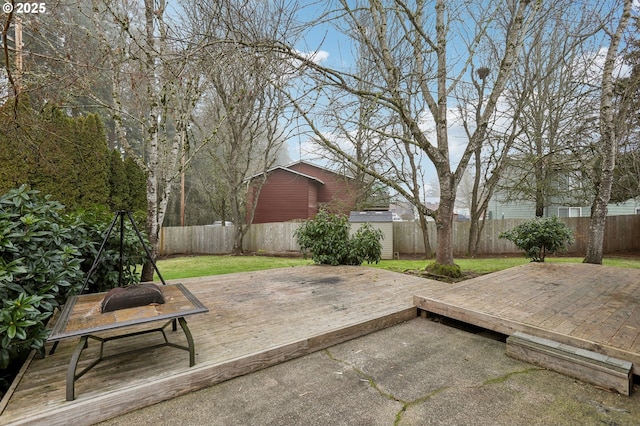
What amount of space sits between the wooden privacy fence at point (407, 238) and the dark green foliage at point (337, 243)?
20.2ft

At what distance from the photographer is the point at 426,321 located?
3492mm

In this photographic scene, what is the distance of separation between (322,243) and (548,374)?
4544 millimetres

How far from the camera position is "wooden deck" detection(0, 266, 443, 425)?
180cm

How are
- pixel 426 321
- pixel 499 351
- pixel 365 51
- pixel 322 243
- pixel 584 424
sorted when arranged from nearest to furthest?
pixel 584 424 → pixel 499 351 → pixel 426 321 → pixel 322 243 → pixel 365 51

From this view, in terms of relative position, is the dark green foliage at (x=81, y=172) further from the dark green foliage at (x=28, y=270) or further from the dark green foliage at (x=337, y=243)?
the dark green foliage at (x=337, y=243)

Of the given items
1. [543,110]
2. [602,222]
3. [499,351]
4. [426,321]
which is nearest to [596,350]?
[499,351]

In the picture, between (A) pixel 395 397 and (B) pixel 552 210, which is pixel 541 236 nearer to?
(A) pixel 395 397

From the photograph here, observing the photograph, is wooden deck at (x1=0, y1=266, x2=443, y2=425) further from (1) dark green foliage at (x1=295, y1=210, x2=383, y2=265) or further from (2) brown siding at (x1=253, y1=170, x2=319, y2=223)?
(2) brown siding at (x1=253, y1=170, x2=319, y2=223)

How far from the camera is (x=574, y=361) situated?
7.48 ft

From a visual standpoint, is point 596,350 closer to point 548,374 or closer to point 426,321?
point 548,374

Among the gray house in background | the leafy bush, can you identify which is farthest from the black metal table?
the gray house in background

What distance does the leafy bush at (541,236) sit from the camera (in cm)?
638

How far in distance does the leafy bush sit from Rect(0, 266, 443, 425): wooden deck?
11.3ft

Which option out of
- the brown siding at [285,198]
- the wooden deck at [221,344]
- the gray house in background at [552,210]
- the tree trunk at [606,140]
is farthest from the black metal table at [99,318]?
the gray house in background at [552,210]
